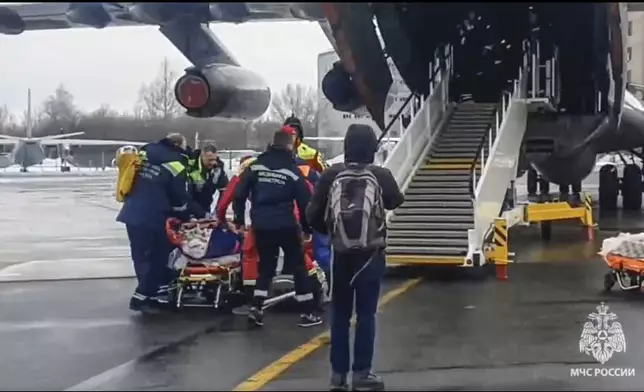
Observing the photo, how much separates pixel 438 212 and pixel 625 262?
286cm

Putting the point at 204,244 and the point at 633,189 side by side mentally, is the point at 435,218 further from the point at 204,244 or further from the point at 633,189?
the point at 633,189

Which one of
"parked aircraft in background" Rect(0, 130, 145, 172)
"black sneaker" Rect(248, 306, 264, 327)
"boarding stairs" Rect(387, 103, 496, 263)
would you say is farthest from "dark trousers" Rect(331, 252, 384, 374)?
"parked aircraft in background" Rect(0, 130, 145, 172)

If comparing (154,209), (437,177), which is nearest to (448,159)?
(437,177)

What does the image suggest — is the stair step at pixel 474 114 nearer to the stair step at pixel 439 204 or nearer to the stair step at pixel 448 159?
the stair step at pixel 448 159

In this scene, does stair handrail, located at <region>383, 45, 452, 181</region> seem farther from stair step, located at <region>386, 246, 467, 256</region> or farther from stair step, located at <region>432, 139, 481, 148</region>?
stair step, located at <region>386, 246, 467, 256</region>

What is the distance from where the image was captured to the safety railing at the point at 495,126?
1326cm

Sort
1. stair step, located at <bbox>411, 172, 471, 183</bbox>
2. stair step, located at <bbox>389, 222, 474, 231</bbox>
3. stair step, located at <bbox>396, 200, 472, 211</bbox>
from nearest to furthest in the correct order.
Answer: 1. stair step, located at <bbox>389, 222, 474, 231</bbox>
2. stair step, located at <bbox>396, 200, 472, 211</bbox>
3. stair step, located at <bbox>411, 172, 471, 183</bbox>

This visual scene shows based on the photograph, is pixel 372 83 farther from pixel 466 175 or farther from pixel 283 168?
pixel 283 168

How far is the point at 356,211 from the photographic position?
6.48 metres

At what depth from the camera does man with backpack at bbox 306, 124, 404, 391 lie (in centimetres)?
649

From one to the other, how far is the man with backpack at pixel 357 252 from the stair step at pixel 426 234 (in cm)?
582

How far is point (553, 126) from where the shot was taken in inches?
628

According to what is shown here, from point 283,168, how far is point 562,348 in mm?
2845

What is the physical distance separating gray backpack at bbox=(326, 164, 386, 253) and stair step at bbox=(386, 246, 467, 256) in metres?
5.63
